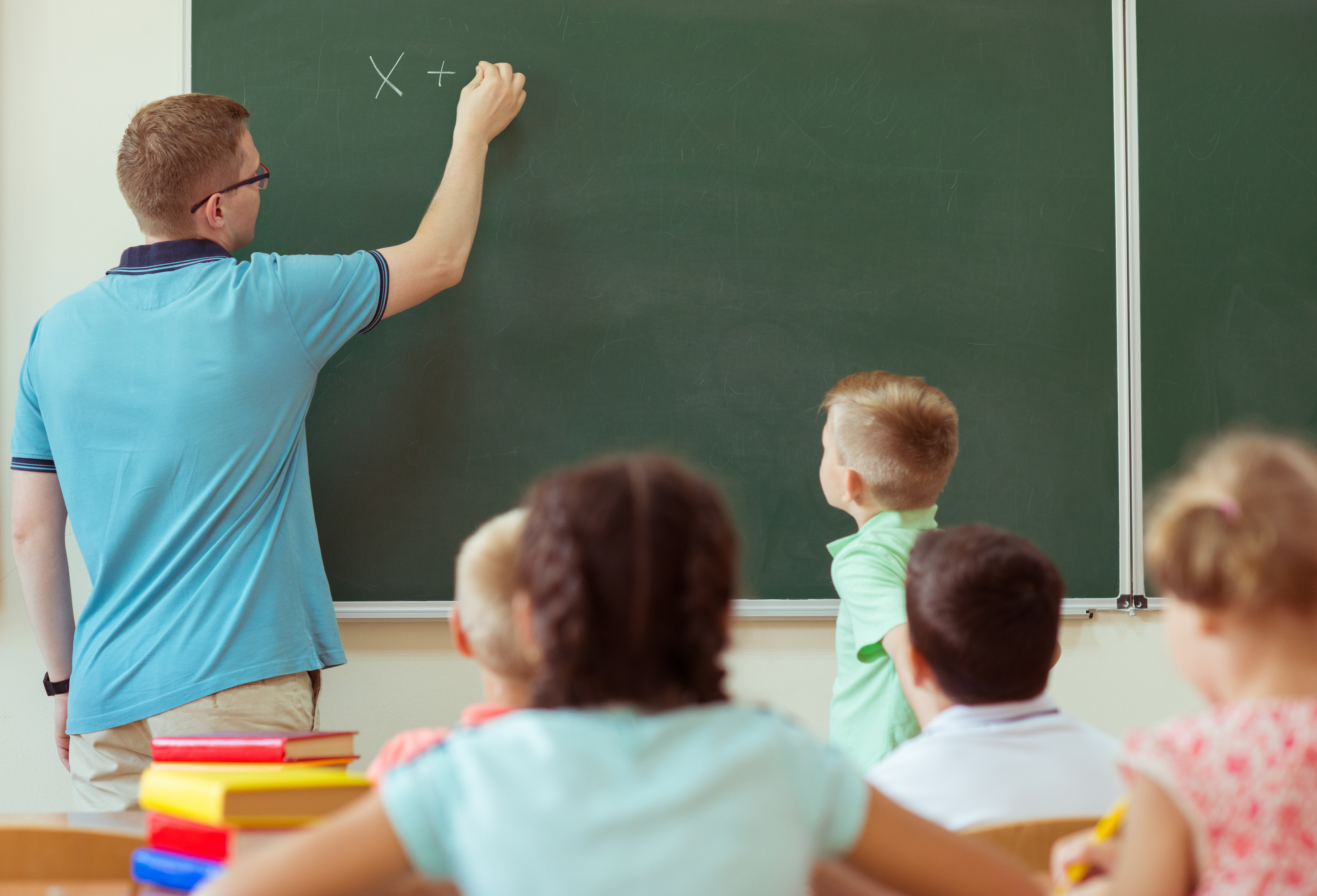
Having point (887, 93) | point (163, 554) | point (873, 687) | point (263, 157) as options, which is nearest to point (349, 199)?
point (263, 157)

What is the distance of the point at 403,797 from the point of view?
841 mm

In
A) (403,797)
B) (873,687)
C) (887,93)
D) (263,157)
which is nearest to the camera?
(403,797)

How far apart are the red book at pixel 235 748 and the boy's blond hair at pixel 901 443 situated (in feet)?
4.35

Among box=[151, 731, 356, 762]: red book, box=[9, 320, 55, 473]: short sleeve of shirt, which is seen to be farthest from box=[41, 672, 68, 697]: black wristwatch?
box=[151, 731, 356, 762]: red book

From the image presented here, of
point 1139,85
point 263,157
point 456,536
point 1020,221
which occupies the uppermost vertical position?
point 1139,85

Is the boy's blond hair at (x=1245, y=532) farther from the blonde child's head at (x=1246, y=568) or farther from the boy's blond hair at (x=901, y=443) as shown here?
→ the boy's blond hair at (x=901, y=443)

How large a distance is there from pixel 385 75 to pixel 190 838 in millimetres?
1930

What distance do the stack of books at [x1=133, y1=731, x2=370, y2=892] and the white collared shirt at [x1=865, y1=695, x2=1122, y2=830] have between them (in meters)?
0.67

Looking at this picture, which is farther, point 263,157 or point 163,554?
point 263,157

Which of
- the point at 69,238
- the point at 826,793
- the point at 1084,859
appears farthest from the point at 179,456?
the point at 1084,859

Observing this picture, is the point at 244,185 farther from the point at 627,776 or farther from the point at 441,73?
the point at 627,776

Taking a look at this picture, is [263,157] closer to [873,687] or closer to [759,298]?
[759,298]

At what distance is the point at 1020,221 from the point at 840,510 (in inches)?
34.6

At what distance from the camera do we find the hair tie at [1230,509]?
98cm
